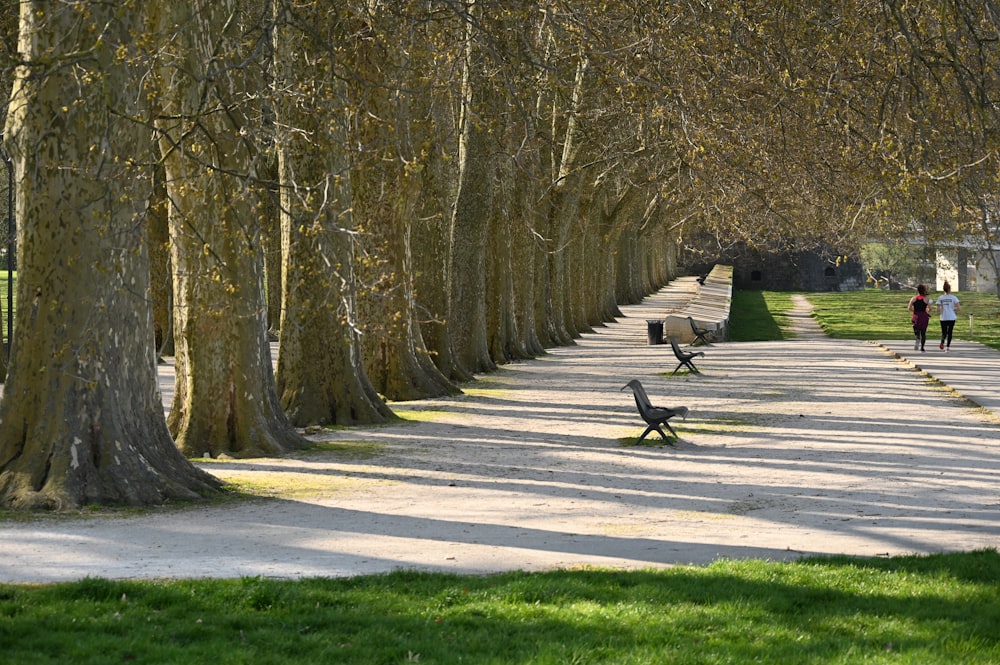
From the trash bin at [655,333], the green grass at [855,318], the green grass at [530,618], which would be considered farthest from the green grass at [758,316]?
the green grass at [530,618]

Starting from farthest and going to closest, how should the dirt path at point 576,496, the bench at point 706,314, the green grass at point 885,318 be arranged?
1. the green grass at point 885,318
2. the bench at point 706,314
3. the dirt path at point 576,496

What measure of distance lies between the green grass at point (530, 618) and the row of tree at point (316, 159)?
2.08m

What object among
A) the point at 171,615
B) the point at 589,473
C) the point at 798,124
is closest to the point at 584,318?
the point at 798,124

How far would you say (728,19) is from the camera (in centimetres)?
1363

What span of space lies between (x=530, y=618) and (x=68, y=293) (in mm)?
5986

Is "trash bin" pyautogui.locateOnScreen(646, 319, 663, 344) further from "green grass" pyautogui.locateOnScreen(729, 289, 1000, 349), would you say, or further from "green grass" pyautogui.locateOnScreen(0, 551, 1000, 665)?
"green grass" pyautogui.locateOnScreen(0, 551, 1000, 665)

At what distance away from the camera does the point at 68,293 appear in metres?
12.4

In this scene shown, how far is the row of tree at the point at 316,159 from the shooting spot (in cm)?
1161

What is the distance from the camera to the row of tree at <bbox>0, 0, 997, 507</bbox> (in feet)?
38.1

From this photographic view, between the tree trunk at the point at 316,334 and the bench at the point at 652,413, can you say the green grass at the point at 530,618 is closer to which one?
the bench at the point at 652,413

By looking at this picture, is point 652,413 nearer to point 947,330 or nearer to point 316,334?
point 316,334

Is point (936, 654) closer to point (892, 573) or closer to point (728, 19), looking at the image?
point (892, 573)

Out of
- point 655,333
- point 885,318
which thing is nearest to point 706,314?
point 885,318

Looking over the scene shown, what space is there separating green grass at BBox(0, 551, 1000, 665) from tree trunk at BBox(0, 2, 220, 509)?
3.82 meters
